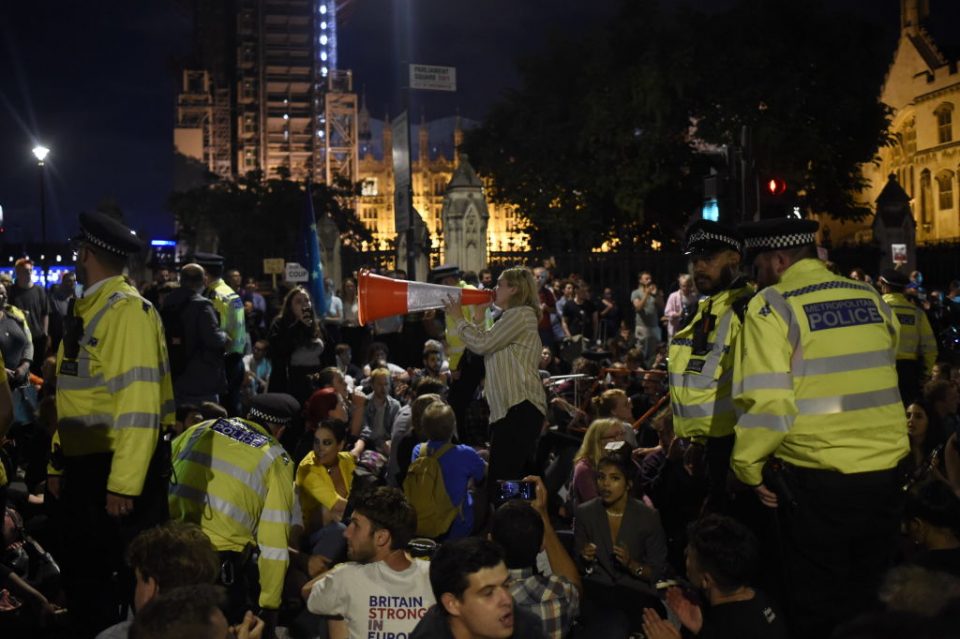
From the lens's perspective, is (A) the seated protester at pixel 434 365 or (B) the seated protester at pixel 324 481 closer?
(B) the seated protester at pixel 324 481

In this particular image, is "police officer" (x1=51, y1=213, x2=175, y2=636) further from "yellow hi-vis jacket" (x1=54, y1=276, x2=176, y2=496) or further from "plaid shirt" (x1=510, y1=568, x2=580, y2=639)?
"plaid shirt" (x1=510, y1=568, x2=580, y2=639)

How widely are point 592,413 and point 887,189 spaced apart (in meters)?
25.4

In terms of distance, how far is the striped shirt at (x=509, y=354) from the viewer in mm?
7977

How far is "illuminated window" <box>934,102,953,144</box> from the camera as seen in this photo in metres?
56.9

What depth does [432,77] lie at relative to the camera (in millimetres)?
16734

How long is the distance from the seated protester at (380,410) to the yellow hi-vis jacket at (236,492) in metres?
5.47

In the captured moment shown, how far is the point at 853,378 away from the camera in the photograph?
17.0 ft

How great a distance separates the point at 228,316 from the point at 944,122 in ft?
178

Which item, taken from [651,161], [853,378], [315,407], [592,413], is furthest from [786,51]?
[853,378]

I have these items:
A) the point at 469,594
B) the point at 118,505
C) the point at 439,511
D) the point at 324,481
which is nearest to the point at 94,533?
the point at 118,505

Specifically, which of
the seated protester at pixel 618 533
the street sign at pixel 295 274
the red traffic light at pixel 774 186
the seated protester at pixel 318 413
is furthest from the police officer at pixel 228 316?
the street sign at pixel 295 274

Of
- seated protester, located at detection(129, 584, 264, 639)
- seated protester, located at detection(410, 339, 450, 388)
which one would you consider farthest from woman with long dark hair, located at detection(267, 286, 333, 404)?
seated protester, located at detection(129, 584, 264, 639)

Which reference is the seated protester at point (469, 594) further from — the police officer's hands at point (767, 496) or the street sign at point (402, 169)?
the street sign at point (402, 169)

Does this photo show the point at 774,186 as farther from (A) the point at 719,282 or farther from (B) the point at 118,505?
(B) the point at 118,505
